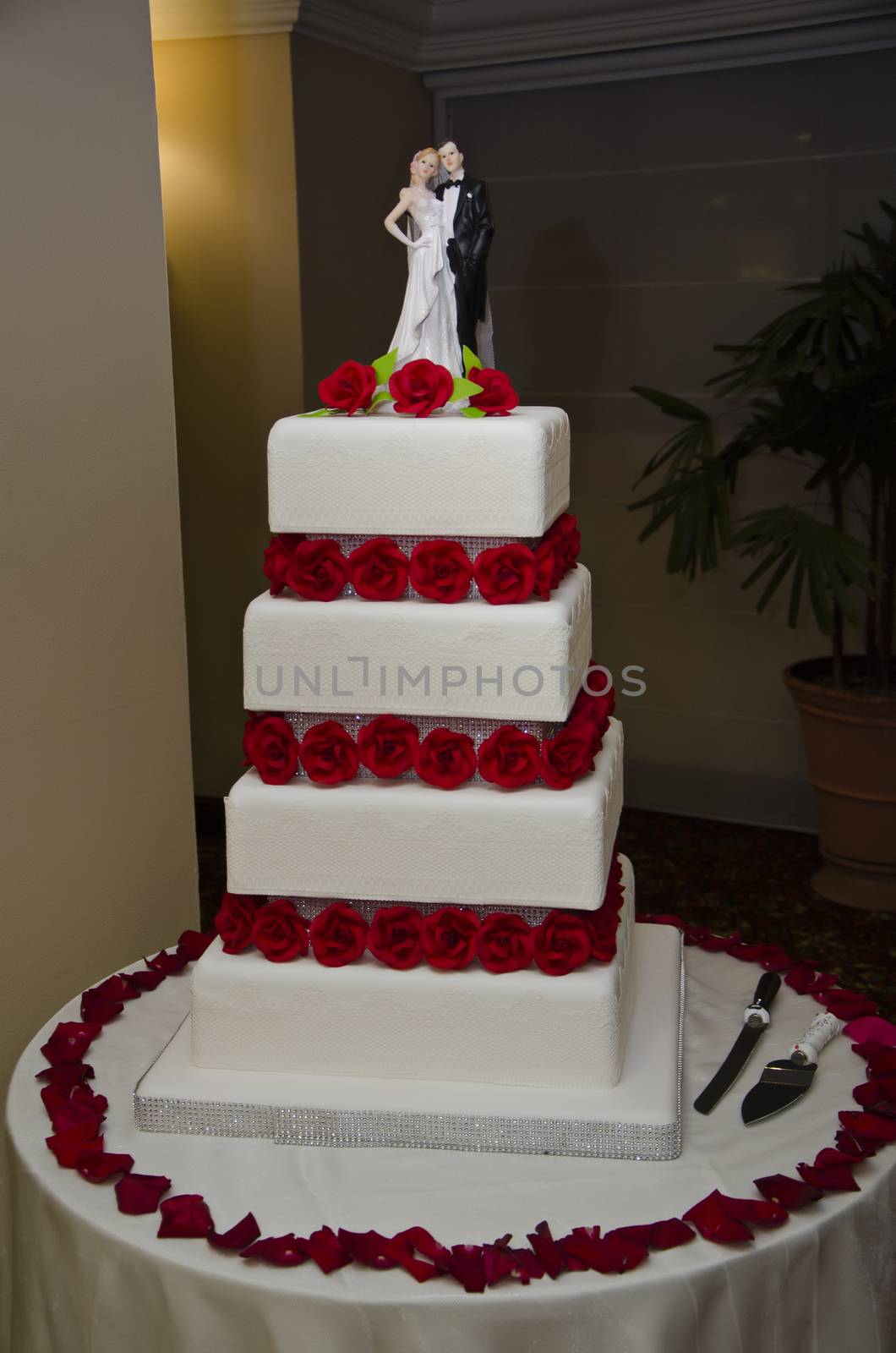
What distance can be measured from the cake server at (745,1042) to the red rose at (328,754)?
61cm

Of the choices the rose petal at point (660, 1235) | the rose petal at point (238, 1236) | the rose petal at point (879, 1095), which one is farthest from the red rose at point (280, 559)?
the rose petal at point (879, 1095)

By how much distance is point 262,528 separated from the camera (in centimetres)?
454

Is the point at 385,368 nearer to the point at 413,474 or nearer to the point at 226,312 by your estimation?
the point at 413,474

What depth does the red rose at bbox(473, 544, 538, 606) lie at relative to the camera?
5.60 ft

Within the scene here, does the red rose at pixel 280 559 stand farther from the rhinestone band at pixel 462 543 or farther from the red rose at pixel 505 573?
the red rose at pixel 505 573

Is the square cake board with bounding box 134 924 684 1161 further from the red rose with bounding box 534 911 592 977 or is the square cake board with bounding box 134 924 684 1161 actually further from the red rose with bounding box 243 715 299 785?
the red rose with bounding box 243 715 299 785

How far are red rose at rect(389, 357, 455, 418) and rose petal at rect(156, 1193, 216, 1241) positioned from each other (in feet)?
3.17

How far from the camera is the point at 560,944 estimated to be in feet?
5.66

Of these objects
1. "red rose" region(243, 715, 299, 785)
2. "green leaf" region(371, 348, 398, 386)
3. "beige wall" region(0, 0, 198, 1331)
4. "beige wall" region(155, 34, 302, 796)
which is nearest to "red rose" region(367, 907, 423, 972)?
"red rose" region(243, 715, 299, 785)

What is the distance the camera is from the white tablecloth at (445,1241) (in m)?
1.41

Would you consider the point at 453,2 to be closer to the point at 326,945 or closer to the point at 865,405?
the point at 865,405

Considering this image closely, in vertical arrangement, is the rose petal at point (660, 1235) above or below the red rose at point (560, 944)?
below

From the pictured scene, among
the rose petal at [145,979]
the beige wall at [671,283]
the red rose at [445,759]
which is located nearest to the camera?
the red rose at [445,759]

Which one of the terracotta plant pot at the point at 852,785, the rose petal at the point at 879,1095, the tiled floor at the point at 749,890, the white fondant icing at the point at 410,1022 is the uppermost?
the white fondant icing at the point at 410,1022
